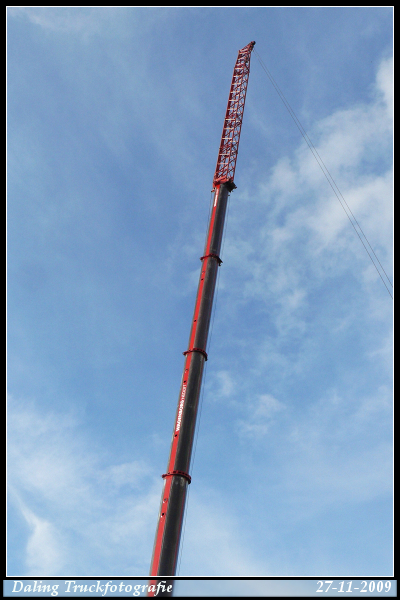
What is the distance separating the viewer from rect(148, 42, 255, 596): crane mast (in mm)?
27417

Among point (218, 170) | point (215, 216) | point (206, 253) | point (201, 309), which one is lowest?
point (201, 309)

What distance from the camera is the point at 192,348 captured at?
114 ft

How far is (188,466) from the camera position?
3041cm

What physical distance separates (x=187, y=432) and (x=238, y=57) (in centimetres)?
4680

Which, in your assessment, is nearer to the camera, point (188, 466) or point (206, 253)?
point (188, 466)

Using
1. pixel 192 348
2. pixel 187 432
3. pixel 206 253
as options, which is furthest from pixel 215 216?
pixel 187 432

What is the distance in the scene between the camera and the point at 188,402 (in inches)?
1271

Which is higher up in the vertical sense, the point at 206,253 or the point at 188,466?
the point at 206,253

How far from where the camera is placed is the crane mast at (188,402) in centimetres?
2742
